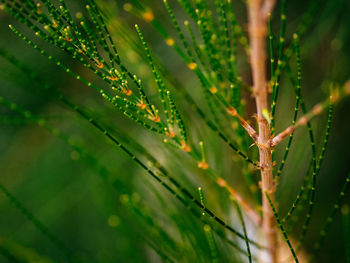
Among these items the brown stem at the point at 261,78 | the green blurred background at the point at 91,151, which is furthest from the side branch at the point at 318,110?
the green blurred background at the point at 91,151

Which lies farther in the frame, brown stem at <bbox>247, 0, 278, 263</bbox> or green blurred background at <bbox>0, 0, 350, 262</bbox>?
green blurred background at <bbox>0, 0, 350, 262</bbox>

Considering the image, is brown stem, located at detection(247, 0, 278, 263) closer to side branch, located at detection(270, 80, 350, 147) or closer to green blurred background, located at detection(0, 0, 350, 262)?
side branch, located at detection(270, 80, 350, 147)

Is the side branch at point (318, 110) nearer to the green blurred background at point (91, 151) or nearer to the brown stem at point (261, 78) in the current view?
the brown stem at point (261, 78)

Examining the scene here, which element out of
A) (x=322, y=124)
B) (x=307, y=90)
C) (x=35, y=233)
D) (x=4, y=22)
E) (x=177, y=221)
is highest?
(x=307, y=90)

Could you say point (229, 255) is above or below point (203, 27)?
below

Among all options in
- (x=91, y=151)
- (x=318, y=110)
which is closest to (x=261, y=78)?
(x=318, y=110)

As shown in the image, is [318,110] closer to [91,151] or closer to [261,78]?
[261,78]

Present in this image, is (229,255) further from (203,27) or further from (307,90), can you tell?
(307,90)

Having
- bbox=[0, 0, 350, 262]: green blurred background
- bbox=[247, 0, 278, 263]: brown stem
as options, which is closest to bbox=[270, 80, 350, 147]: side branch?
bbox=[247, 0, 278, 263]: brown stem

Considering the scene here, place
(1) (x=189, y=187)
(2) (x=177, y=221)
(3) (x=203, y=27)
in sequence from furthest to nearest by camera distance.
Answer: (1) (x=189, y=187), (2) (x=177, y=221), (3) (x=203, y=27)

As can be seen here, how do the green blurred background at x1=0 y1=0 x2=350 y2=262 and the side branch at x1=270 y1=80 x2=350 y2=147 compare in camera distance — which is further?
the green blurred background at x1=0 y1=0 x2=350 y2=262

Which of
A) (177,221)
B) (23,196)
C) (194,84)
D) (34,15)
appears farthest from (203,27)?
(23,196)
